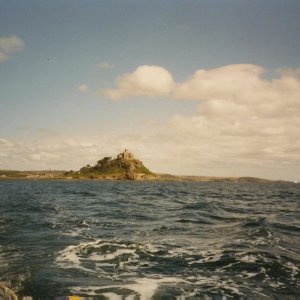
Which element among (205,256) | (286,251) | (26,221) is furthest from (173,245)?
(26,221)

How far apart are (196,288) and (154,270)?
8.40 feet

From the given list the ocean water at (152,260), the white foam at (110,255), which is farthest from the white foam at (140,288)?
the white foam at (110,255)

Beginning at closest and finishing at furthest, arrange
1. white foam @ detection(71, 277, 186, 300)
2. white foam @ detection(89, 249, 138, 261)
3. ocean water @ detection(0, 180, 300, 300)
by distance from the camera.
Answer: white foam @ detection(71, 277, 186, 300), ocean water @ detection(0, 180, 300, 300), white foam @ detection(89, 249, 138, 261)

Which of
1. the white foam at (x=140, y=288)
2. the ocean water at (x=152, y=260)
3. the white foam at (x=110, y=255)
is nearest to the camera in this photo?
the white foam at (x=140, y=288)

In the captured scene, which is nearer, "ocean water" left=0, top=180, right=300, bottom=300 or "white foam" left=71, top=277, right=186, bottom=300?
"white foam" left=71, top=277, right=186, bottom=300

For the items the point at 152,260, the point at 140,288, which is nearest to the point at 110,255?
the point at 152,260

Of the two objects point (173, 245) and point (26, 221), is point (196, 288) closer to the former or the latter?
point (173, 245)

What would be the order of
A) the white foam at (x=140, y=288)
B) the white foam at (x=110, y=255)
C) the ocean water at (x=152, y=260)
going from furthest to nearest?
the white foam at (x=110, y=255)
the ocean water at (x=152, y=260)
the white foam at (x=140, y=288)

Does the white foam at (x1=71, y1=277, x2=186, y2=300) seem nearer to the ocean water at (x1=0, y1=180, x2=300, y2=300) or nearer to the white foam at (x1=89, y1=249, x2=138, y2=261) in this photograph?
the ocean water at (x1=0, y1=180, x2=300, y2=300)

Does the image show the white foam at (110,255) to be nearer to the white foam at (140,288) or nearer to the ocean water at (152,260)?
the ocean water at (152,260)

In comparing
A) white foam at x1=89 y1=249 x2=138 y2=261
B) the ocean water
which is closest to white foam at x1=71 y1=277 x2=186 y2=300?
the ocean water

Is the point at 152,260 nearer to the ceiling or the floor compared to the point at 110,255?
nearer to the ceiling

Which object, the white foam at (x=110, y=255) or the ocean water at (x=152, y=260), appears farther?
the white foam at (x=110, y=255)

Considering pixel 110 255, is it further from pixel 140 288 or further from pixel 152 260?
pixel 140 288
